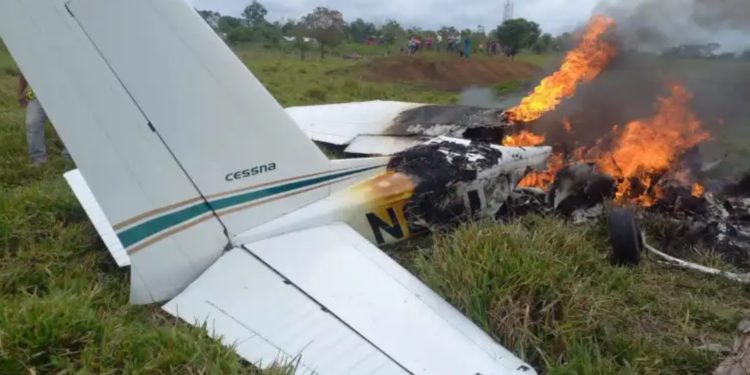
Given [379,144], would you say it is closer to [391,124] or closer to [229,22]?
[391,124]

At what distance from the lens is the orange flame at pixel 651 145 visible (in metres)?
6.58

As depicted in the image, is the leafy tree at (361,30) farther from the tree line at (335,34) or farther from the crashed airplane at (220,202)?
the crashed airplane at (220,202)

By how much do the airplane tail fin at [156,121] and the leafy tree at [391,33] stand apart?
47285 millimetres

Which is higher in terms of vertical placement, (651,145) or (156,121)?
(156,121)

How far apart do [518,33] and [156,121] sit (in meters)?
38.1

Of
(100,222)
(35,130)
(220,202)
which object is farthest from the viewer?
(35,130)

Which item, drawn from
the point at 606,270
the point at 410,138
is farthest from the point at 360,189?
the point at 410,138

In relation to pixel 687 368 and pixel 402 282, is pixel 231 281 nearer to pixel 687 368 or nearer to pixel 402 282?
pixel 402 282

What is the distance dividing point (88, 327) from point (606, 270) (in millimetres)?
3818

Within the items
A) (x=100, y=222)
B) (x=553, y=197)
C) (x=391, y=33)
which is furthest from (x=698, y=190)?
(x=391, y=33)

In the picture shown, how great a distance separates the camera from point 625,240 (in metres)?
4.95

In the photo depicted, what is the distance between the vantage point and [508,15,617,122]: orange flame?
7963mm

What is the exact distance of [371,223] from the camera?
4.45 m

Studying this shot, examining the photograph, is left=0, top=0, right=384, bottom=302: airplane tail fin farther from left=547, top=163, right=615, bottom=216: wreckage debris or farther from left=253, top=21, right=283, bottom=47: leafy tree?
left=253, top=21, right=283, bottom=47: leafy tree
